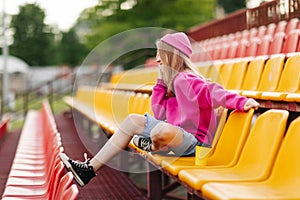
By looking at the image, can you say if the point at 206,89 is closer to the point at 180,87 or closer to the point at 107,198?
the point at 180,87

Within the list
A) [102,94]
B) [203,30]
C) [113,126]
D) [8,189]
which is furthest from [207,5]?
[8,189]

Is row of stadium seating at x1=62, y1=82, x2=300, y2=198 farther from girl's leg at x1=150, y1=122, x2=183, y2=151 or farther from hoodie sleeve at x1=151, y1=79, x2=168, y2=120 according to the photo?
hoodie sleeve at x1=151, y1=79, x2=168, y2=120

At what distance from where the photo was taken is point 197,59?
348 inches

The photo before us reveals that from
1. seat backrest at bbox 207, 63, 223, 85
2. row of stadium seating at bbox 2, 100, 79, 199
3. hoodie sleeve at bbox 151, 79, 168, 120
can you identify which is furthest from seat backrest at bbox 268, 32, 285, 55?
hoodie sleeve at bbox 151, 79, 168, 120

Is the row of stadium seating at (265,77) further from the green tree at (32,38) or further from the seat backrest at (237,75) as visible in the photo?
the green tree at (32,38)

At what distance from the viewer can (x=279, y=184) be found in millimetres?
2410

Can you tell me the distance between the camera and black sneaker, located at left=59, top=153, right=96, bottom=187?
316cm

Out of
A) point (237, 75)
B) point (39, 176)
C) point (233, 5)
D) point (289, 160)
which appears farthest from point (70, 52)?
point (289, 160)

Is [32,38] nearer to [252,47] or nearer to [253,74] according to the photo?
[252,47]

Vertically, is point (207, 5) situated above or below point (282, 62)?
above

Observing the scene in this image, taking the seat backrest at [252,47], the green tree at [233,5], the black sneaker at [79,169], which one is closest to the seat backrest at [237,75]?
the seat backrest at [252,47]

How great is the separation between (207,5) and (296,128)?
21.4 m

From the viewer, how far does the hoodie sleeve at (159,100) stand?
11.0 ft

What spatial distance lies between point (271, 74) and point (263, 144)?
1.63 metres
